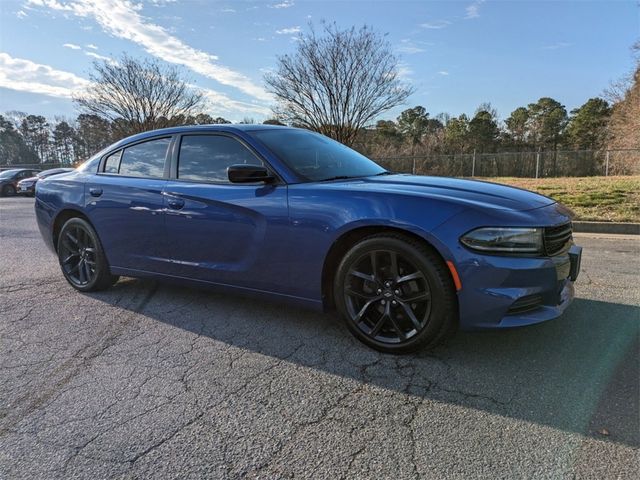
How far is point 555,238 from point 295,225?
5.28 ft

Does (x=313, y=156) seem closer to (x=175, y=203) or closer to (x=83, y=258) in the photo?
(x=175, y=203)

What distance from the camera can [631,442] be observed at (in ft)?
6.33

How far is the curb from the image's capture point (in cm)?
789

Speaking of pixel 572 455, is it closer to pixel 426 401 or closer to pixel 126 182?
pixel 426 401

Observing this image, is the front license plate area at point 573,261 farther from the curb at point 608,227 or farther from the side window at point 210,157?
the curb at point 608,227

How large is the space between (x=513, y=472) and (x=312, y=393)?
1046mm

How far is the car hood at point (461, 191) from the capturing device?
2.69m

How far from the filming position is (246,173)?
3080 mm

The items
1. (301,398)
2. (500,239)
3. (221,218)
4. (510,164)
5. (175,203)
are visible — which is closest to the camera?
(301,398)

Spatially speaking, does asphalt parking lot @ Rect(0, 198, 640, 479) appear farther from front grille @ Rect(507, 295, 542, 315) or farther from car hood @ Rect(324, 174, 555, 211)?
car hood @ Rect(324, 174, 555, 211)

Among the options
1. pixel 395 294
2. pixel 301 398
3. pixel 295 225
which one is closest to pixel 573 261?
pixel 395 294

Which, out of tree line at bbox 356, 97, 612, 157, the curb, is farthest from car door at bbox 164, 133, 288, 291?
tree line at bbox 356, 97, 612, 157

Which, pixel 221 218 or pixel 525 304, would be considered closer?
pixel 525 304

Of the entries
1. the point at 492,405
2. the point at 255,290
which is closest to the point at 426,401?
the point at 492,405
